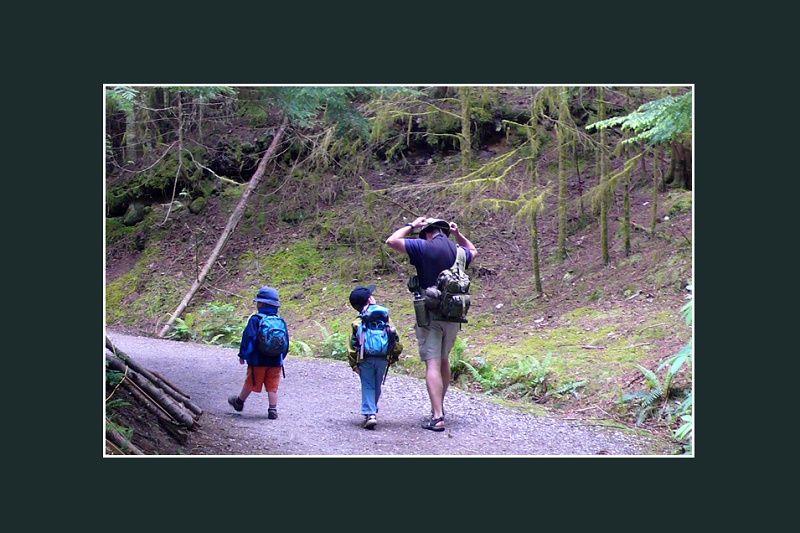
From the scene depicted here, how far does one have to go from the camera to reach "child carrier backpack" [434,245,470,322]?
619cm

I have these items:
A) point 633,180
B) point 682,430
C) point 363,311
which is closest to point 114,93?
point 363,311

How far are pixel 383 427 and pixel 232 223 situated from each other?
8.99m

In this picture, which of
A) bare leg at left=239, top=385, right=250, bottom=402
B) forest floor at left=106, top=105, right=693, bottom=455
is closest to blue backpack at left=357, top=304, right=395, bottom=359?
bare leg at left=239, top=385, right=250, bottom=402

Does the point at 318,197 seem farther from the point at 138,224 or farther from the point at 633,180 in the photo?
the point at 633,180

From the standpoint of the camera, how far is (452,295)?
619 cm

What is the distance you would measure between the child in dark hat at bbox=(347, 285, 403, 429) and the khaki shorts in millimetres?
206

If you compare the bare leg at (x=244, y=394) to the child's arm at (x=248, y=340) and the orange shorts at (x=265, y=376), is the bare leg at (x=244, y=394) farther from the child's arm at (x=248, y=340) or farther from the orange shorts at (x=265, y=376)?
the child's arm at (x=248, y=340)

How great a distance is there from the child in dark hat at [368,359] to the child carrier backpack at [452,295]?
48cm

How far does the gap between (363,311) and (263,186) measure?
928 centimetres

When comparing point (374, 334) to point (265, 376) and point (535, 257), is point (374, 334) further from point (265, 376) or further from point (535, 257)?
point (535, 257)

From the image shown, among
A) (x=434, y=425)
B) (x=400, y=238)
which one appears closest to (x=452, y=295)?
(x=400, y=238)

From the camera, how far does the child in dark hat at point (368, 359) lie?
6.36m

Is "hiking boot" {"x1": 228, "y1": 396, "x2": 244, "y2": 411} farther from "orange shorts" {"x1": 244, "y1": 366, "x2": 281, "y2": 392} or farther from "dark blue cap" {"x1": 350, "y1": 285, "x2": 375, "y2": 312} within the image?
"dark blue cap" {"x1": 350, "y1": 285, "x2": 375, "y2": 312}

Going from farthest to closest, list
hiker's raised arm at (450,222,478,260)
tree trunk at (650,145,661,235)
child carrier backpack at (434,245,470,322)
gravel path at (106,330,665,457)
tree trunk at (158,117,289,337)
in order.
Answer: tree trunk at (158,117,289,337) < tree trunk at (650,145,661,235) < hiker's raised arm at (450,222,478,260) < child carrier backpack at (434,245,470,322) < gravel path at (106,330,665,457)
